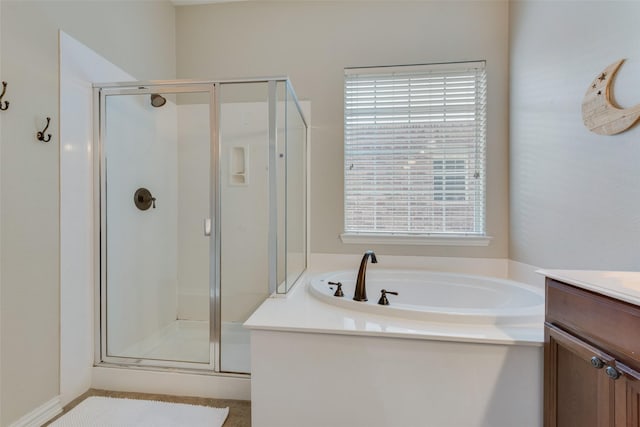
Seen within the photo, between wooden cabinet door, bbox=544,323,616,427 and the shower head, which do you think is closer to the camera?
wooden cabinet door, bbox=544,323,616,427

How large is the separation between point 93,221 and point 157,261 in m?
0.63

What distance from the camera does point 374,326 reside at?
1247 mm

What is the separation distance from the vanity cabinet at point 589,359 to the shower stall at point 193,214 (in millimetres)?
1265

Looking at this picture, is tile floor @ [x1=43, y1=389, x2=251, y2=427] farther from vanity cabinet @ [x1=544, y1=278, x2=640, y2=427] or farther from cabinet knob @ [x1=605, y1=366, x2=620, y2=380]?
cabinet knob @ [x1=605, y1=366, x2=620, y2=380]

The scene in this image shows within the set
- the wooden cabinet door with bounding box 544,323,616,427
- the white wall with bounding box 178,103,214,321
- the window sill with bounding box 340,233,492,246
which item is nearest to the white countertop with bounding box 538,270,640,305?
the wooden cabinet door with bounding box 544,323,616,427

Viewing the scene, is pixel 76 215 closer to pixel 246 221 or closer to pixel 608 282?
pixel 246 221

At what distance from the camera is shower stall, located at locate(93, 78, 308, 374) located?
1766mm

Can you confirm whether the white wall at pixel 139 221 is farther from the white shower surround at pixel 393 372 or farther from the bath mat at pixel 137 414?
the white shower surround at pixel 393 372

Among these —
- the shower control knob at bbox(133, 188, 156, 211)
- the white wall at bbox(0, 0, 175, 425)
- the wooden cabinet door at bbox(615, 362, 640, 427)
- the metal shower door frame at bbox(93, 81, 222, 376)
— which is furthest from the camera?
the shower control knob at bbox(133, 188, 156, 211)

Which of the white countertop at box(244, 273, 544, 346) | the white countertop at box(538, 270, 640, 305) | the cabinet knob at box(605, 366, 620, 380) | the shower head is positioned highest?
the shower head

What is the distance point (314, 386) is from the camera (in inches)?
48.5

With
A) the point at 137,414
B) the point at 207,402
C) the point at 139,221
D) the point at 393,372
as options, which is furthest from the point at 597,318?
the point at 139,221

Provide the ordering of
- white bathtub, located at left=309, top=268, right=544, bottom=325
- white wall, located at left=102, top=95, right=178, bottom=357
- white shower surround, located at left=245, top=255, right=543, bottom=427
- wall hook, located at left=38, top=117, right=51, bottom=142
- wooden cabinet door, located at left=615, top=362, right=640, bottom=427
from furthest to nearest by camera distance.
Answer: white wall, located at left=102, top=95, right=178, bottom=357 < white bathtub, located at left=309, top=268, right=544, bottom=325 < wall hook, located at left=38, top=117, right=51, bottom=142 < white shower surround, located at left=245, top=255, right=543, bottom=427 < wooden cabinet door, located at left=615, top=362, right=640, bottom=427

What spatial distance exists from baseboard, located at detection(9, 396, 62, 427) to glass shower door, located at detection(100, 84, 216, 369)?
1.00 ft
